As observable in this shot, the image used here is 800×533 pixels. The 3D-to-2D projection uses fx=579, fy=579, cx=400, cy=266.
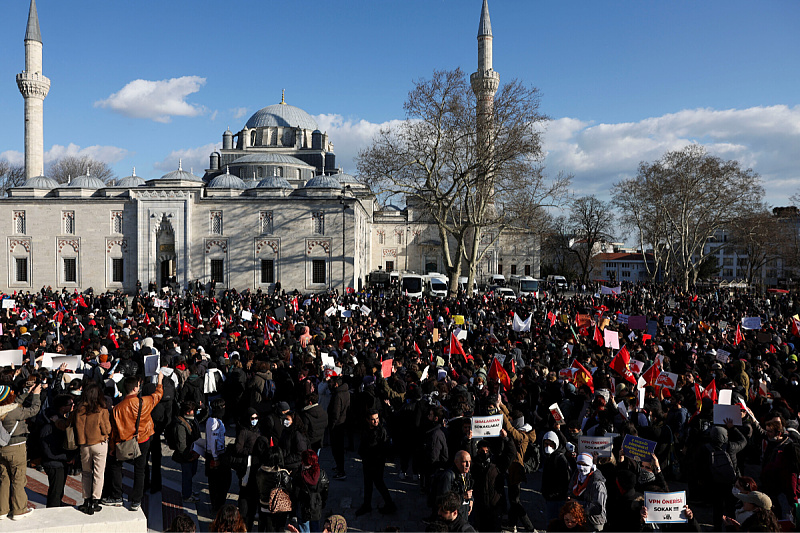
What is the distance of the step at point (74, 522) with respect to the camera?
4926mm

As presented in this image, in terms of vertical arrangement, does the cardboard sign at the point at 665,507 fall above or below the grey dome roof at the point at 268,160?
below

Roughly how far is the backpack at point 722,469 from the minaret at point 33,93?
4547cm

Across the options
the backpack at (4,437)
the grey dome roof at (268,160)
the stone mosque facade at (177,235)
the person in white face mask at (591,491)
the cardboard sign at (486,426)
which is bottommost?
the person in white face mask at (591,491)

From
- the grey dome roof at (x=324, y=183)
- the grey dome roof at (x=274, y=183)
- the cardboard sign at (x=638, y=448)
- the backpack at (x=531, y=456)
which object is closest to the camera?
the cardboard sign at (x=638, y=448)

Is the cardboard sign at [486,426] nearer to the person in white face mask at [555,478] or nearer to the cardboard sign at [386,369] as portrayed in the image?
the person in white face mask at [555,478]

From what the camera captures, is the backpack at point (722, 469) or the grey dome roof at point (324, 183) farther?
the grey dome roof at point (324, 183)

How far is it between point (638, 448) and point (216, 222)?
3485cm

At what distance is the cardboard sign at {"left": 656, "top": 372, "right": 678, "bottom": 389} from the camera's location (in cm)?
862

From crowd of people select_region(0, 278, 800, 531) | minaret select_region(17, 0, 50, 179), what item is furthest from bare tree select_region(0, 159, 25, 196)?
crowd of people select_region(0, 278, 800, 531)

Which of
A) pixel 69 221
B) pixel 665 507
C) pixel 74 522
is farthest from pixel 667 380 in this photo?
pixel 69 221

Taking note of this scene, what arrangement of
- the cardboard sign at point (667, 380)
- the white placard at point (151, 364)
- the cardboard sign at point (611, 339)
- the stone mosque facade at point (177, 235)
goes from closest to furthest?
1. the cardboard sign at point (667, 380)
2. the white placard at point (151, 364)
3. the cardboard sign at point (611, 339)
4. the stone mosque facade at point (177, 235)

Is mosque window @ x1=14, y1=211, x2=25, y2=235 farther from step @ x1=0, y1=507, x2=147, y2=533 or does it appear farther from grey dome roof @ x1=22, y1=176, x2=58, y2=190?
step @ x1=0, y1=507, x2=147, y2=533

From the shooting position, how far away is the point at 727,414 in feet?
20.8

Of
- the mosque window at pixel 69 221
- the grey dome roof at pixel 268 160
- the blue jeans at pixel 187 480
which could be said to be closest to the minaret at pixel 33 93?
the mosque window at pixel 69 221
